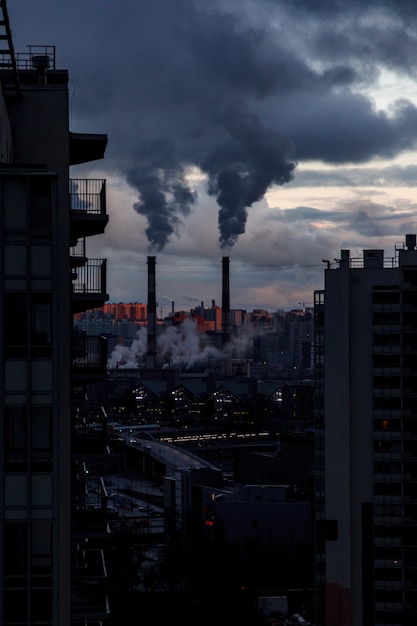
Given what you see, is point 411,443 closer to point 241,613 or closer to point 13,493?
point 241,613

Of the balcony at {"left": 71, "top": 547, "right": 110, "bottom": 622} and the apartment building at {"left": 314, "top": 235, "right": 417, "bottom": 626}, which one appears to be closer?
the balcony at {"left": 71, "top": 547, "right": 110, "bottom": 622}

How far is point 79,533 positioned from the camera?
272 inches

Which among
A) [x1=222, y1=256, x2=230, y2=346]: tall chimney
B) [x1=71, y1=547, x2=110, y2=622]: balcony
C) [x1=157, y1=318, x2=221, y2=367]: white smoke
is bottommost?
[x1=71, y1=547, x2=110, y2=622]: balcony

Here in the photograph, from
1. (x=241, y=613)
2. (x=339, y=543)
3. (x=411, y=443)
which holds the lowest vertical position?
(x=241, y=613)

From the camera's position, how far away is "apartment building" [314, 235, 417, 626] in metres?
13.7

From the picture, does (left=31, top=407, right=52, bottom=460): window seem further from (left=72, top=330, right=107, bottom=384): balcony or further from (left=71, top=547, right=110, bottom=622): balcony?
(left=72, top=330, right=107, bottom=384): balcony

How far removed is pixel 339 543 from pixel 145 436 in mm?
37149

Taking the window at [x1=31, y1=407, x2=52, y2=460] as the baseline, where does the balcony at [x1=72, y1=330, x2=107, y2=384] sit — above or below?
above

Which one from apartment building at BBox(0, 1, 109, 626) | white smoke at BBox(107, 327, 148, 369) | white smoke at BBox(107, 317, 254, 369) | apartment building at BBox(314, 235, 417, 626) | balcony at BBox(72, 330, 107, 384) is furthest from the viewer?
white smoke at BBox(107, 327, 148, 369)

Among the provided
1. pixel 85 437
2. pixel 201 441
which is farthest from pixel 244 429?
pixel 85 437

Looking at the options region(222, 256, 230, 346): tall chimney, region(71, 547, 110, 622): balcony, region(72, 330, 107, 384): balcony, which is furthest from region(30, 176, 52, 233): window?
region(222, 256, 230, 346): tall chimney

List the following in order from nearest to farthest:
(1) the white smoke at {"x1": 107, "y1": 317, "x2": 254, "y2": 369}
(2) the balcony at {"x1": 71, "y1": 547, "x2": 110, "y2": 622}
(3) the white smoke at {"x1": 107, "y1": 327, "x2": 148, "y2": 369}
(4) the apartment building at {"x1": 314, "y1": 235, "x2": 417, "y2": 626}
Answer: (2) the balcony at {"x1": 71, "y1": 547, "x2": 110, "y2": 622}
(4) the apartment building at {"x1": 314, "y1": 235, "x2": 417, "y2": 626}
(1) the white smoke at {"x1": 107, "y1": 317, "x2": 254, "y2": 369}
(3) the white smoke at {"x1": 107, "y1": 327, "x2": 148, "y2": 369}

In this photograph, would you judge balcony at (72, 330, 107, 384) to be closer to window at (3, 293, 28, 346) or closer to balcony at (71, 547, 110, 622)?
balcony at (71, 547, 110, 622)

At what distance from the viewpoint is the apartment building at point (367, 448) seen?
13688mm
